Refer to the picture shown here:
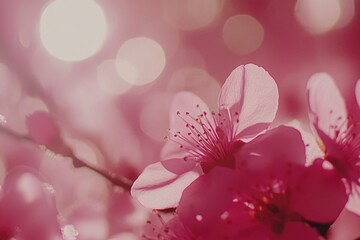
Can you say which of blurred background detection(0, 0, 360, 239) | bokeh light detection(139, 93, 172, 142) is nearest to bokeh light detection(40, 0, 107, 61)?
blurred background detection(0, 0, 360, 239)

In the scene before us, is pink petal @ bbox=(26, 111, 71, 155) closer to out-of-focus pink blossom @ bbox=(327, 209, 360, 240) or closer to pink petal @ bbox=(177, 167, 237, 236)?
pink petal @ bbox=(177, 167, 237, 236)

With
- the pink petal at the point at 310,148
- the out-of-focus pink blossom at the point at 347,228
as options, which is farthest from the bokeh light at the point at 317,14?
the pink petal at the point at 310,148

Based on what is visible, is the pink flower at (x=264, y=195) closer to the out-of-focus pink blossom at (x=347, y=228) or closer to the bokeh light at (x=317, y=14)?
the out-of-focus pink blossom at (x=347, y=228)

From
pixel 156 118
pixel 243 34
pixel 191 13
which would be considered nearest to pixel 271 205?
pixel 156 118

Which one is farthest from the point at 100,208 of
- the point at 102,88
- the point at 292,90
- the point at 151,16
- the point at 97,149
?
the point at 151,16

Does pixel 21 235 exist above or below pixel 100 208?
above

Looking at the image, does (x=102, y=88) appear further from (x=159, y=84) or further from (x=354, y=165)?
(x=354, y=165)
